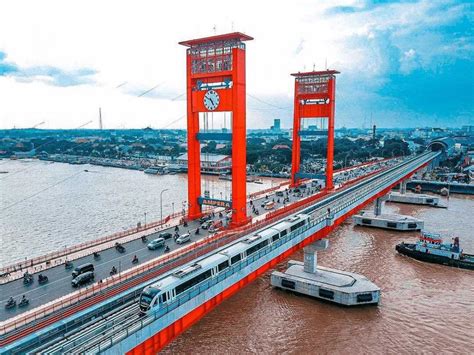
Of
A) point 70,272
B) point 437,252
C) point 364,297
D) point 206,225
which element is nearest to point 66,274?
point 70,272

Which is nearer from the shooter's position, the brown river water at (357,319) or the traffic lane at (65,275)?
the traffic lane at (65,275)

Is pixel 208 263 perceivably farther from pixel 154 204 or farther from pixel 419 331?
pixel 154 204

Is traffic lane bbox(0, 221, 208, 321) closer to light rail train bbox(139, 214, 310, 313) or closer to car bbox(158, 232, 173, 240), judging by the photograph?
car bbox(158, 232, 173, 240)

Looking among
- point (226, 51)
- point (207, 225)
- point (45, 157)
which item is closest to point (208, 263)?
point (207, 225)

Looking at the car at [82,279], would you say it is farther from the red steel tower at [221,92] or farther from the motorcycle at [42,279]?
the red steel tower at [221,92]

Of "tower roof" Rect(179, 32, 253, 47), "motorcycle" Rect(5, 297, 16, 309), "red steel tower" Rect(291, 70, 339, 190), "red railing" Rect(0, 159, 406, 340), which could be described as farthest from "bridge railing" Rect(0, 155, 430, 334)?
"red steel tower" Rect(291, 70, 339, 190)

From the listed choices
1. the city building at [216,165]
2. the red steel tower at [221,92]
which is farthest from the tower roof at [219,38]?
the city building at [216,165]
